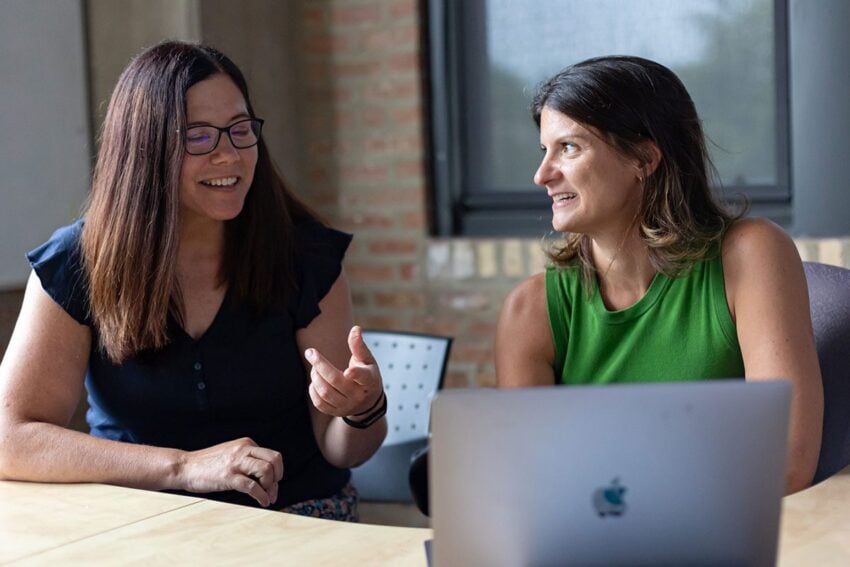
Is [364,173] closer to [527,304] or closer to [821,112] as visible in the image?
[821,112]

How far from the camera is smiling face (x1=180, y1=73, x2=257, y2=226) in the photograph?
2205 millimetres

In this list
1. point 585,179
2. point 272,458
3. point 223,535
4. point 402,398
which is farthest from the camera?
point 402,398

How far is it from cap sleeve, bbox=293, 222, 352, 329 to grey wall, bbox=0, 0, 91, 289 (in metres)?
1.18

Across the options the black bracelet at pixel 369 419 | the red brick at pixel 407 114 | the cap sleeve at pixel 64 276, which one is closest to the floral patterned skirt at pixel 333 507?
the black bracelet at pixel 369 419

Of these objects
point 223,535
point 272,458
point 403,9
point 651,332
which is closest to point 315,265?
point 272,458

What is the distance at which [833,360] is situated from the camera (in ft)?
6.66

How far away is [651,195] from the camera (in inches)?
84.3

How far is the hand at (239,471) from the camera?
185 centimetres

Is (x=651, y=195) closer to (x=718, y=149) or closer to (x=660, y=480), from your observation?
(x=660, y=480)

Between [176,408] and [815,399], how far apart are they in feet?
3.90

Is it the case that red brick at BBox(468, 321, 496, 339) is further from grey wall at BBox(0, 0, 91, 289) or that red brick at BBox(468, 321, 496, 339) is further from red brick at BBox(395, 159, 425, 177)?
grey wall at BBox(0, 0, 91, 289)

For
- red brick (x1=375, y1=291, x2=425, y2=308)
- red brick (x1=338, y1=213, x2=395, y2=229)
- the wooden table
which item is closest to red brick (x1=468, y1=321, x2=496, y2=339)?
red brick (x1=375, y1=291, x2=425, y2=308)

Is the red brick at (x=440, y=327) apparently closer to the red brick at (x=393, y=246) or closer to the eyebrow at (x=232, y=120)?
the red brick at (x=393, y=246)

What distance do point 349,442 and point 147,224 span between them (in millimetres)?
581
